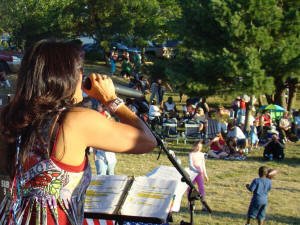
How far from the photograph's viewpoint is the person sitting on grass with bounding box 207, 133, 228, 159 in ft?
41.0

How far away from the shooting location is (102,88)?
74.8 inches

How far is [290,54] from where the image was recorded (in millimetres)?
15156

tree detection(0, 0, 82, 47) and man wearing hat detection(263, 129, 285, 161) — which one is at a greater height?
tree detection(0, 0, 82, 47)

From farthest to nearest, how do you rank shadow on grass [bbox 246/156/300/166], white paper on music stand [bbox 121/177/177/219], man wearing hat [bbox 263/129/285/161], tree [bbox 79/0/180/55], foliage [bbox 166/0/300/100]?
1. tree [bbox 79/0/180/55]
2. foliage [bbox 166/0/300/100]
3. man wearing hat [bbox 263/129/285/161]
4. shadow on grass [bbox 246/156/300/166]
5. white paper on music stand [bbox 121/177/177/219]

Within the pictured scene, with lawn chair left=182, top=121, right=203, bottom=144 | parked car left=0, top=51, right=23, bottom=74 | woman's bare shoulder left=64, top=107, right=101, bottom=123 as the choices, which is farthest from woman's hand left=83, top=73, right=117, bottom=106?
parked car left=0, top=51, right=23, bottom=74

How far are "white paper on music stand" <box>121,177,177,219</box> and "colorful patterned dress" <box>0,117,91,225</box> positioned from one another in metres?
1.73

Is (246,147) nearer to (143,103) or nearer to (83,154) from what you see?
(143,103)

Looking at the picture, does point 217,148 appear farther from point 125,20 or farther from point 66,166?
point 125,20

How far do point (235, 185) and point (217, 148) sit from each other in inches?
133

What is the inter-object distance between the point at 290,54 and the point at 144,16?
16.9 m

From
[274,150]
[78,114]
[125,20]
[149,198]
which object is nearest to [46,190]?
[78,114]

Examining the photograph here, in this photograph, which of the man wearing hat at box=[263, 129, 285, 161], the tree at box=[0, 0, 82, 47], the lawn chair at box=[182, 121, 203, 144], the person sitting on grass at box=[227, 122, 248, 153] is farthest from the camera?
the tree at box=[0, 0, 82, 47]

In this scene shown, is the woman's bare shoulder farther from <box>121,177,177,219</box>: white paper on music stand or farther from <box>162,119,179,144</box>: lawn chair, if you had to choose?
<box>162,119,179,144</box>: lawn chair

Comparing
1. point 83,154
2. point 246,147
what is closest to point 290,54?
point 246,147
